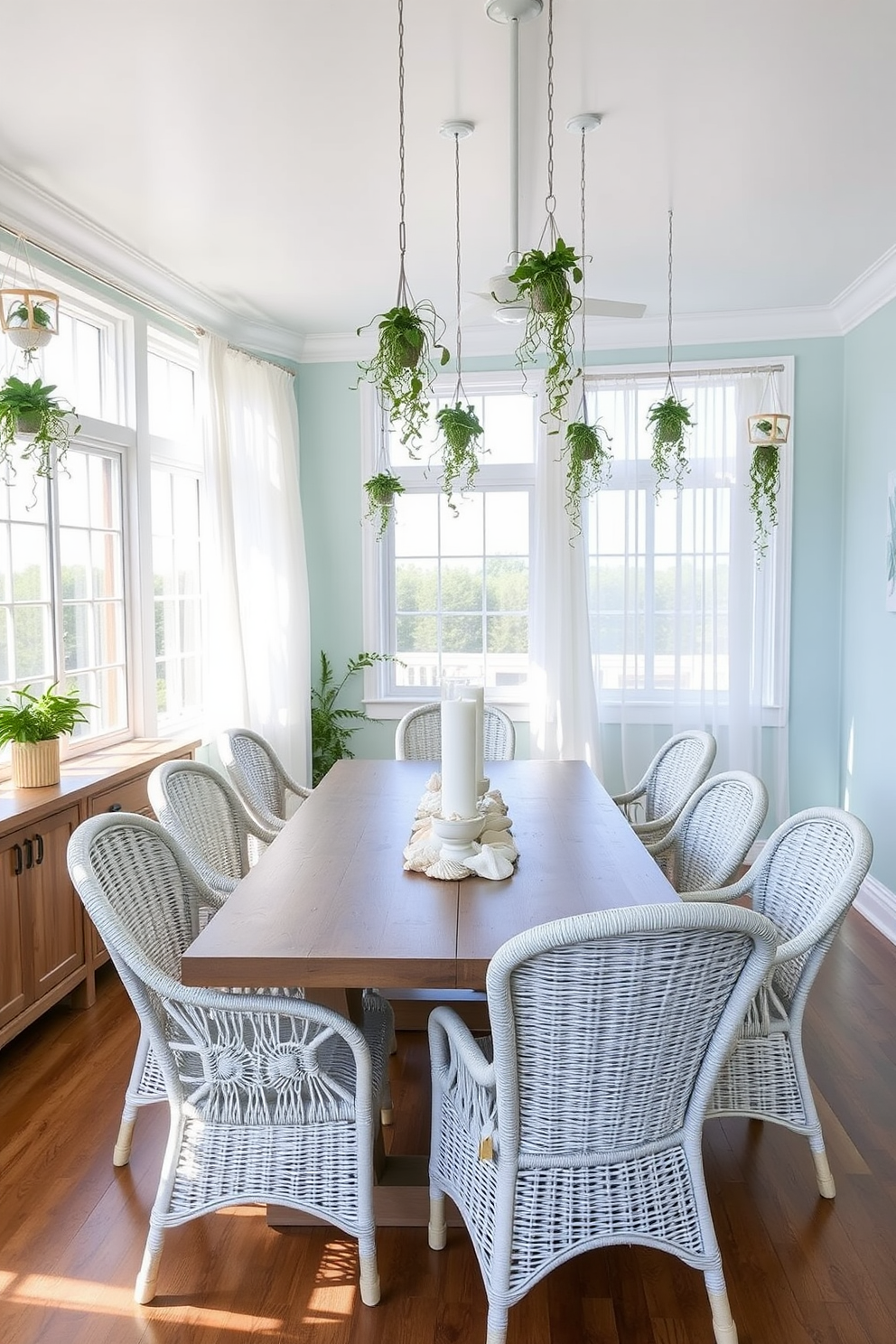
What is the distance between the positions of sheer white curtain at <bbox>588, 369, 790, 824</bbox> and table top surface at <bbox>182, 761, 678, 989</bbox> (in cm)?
219

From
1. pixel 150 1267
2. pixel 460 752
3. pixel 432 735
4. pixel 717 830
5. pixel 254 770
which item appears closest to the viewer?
pixel 150 1267

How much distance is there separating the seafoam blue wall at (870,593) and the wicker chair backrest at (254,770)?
105 inches

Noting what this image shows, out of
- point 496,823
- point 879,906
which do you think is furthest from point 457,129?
point 879,906

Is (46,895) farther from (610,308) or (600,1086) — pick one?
(610,308)

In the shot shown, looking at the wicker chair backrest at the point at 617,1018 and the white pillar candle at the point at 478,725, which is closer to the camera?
the wicker chair backrest at the point at 617,1018

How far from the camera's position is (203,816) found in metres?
2.94

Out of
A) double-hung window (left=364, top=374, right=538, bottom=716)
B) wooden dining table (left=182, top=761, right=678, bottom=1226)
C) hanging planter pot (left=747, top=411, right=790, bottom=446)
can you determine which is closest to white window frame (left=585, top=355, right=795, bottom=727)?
double-hung window (left=364, top=374, right=538, bottom=716)

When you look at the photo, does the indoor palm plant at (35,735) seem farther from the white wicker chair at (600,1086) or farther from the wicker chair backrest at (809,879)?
the wicker chair backrest at (809,879)

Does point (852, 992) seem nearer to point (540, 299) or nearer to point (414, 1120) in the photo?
point (414, 1120)

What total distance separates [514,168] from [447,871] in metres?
2.00

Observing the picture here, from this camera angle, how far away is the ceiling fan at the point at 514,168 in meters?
2.33

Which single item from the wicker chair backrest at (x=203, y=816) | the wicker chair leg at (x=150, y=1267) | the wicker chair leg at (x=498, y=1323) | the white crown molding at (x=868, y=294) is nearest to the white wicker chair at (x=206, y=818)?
the wicker chair backrest at (x=203, y=816)

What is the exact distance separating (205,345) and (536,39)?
2.62m

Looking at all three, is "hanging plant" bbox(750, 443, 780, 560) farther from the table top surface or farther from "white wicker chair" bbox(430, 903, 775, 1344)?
"white wicker chair" bbox(430, 903, 775, 1344)
